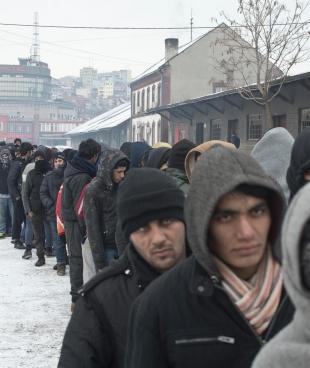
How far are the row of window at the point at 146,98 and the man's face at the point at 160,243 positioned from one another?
39793 millimetres

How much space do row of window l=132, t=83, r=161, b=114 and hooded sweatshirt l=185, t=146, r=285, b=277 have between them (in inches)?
1583

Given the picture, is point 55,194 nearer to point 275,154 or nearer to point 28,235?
point 28,235

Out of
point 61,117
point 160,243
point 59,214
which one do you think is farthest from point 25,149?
point 61,117

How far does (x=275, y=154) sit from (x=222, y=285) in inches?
108

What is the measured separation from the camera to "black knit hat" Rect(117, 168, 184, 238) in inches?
92.9

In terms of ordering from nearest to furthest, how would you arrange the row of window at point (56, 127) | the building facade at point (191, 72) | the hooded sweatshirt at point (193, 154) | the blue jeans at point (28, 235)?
the hooded sweatshirt at point (193, 154) → the blue jeans at point (28, 235) → the building facade at point (191, 72) → the row of window at point (56, 127)

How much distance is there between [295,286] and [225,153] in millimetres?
749

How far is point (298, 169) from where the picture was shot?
3.69 meters

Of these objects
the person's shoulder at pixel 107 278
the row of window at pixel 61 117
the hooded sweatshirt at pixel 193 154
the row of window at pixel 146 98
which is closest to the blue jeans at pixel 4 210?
the hooded sweatshirt at pixel 193 154

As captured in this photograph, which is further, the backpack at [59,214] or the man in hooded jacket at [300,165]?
the backpack at [59,214]

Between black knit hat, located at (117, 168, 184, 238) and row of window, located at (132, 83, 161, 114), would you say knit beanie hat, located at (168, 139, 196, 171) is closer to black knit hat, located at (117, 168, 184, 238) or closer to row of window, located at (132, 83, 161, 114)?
black knit hat, located at (117, 168, 184, 238)

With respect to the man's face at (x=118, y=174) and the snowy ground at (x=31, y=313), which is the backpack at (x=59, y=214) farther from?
the man's face at (x=118, y=174)

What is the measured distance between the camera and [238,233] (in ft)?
5.98

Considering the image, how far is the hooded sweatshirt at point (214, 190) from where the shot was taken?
1.82 metres
